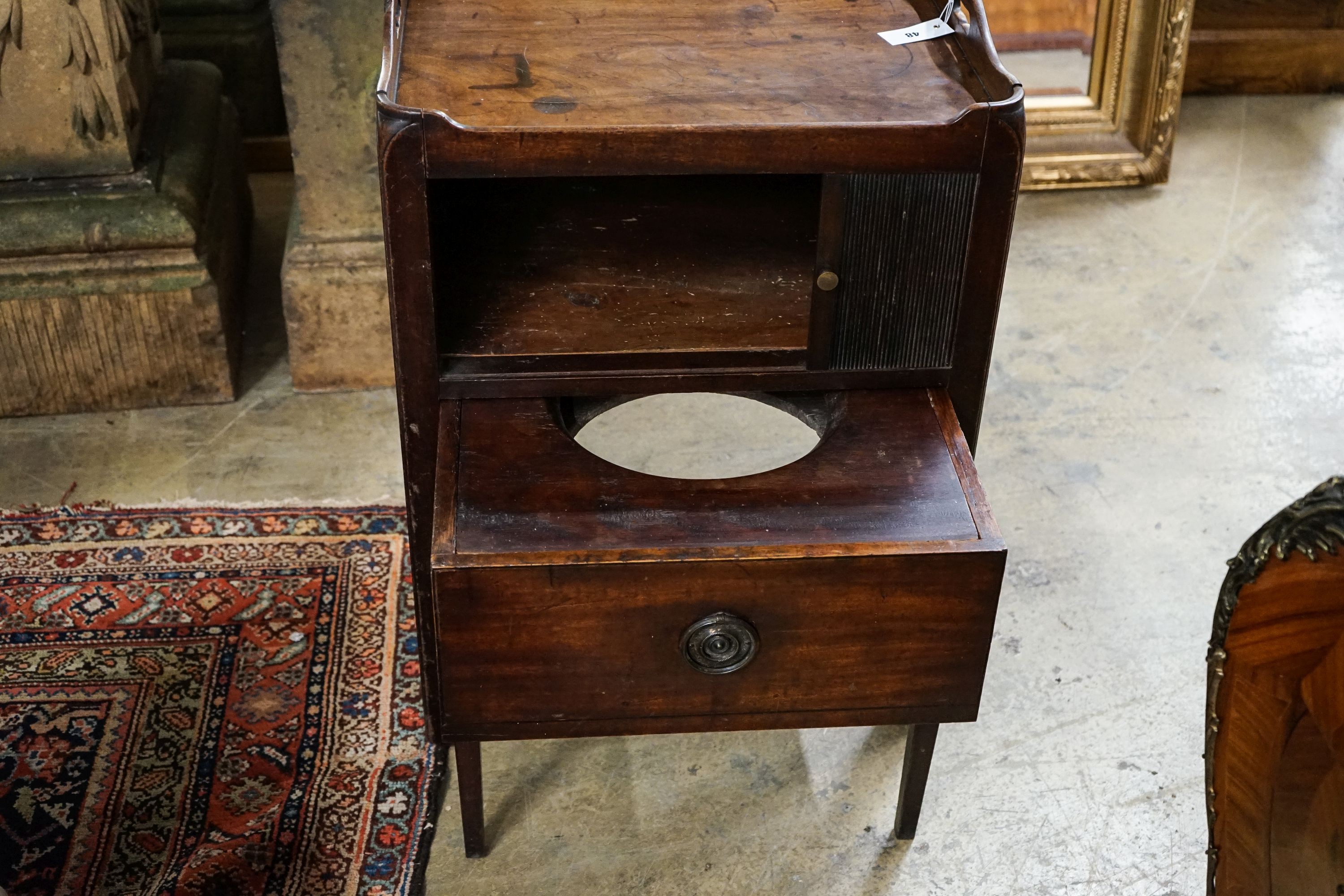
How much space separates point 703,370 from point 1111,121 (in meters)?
1.91

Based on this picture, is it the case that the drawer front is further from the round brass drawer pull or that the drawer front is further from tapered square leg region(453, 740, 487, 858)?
tapered square leg region(453, 740, 487, 858)

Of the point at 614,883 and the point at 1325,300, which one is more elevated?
the point at 1325,300

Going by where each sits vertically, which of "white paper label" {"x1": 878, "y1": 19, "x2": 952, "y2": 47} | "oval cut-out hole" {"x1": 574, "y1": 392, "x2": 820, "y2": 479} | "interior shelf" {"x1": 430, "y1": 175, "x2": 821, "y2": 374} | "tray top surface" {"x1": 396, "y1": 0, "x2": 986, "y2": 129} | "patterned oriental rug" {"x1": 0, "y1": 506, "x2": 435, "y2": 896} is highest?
"white paper label" {"x1": 878, "y1": 19, "x2": 952, "y2": 47}

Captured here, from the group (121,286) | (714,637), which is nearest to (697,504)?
(714,637)

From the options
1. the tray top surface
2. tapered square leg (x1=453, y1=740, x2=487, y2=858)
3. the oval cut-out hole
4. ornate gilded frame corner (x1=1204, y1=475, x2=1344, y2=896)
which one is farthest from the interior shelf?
ornate gilded frame corner (x1=1204, y1=475, x2=1344, y2=896)

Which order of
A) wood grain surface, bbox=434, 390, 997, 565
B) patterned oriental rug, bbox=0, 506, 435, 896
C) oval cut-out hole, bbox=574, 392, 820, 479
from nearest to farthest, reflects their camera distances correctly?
wood grain surface, bbox=434, 390, 997, 565 → patterned oriental rug, bbox=0, 506, 435, 896 → oval cut-out hole, bbox=574, 392, 820, 479

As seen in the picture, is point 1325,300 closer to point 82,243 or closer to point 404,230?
point 404,230

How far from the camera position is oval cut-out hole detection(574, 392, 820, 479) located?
219 centimetres

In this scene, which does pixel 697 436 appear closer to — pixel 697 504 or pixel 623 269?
pixel 623 269

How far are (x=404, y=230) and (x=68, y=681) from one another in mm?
848

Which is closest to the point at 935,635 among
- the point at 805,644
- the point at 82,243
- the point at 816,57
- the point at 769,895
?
the point at 805,644

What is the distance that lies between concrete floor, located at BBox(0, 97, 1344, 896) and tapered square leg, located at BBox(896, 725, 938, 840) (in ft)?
0.10

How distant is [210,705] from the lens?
1.73 metres

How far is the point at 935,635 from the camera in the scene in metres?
1.31
